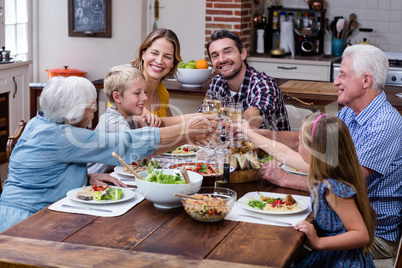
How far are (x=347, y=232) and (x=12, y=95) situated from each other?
12.4ft

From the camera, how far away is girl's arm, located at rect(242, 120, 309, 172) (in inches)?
103

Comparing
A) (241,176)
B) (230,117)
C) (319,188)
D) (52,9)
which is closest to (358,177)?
(319,188)

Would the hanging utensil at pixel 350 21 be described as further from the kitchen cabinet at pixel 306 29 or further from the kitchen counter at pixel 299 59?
the kitchen counter at pixel 299 59

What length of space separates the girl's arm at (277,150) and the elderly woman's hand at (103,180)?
65 cm

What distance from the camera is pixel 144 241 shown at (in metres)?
1.87

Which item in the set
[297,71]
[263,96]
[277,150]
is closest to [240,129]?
[277,150]

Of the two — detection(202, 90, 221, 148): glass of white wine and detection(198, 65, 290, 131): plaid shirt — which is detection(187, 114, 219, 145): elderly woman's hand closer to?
detection(202, 90, 221, 148): glass of white wine

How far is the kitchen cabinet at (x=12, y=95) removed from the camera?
4938 mm

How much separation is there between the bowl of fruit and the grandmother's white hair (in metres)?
2.33

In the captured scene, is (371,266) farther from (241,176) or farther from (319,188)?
(241,176)

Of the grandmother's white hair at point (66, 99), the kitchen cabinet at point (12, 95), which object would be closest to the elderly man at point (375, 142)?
the grandmother's white hair at point (66, 99)

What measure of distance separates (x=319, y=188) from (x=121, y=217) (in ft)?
2.37

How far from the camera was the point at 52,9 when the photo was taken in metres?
6.31

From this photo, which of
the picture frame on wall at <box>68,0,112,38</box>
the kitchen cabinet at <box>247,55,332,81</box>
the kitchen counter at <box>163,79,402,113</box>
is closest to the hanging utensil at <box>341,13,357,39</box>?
the kitchen cabinet at <box>247,55,332,81</box>
